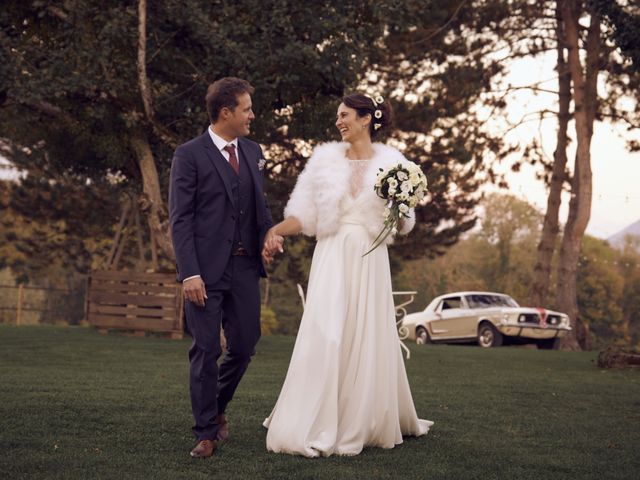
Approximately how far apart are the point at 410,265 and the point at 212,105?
62709mm

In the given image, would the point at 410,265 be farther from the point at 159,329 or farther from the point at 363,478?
the point at 363,478

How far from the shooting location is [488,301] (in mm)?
24266

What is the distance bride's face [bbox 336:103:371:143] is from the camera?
6121 mm

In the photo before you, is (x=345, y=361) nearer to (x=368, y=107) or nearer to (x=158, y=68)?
(x=368, y=107)

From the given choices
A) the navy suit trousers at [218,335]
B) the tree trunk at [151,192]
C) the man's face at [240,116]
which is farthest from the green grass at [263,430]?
the tree trunk at [151,192]

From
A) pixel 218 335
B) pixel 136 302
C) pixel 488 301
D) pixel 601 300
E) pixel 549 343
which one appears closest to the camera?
pixel 218 335

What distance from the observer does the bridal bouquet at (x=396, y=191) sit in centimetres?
589

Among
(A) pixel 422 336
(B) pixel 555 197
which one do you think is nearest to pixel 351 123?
(A) pixel 422 336

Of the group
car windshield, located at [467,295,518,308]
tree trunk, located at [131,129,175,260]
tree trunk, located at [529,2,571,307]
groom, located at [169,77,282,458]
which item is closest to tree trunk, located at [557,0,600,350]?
tree trunk, located at [529,2,571,307]

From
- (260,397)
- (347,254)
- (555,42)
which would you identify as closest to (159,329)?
(260,397)

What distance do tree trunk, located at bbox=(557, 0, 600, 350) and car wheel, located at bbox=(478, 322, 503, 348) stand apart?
310 centimetres

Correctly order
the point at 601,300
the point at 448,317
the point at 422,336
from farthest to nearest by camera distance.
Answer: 1. the point at 601,300
2. the point at 422,336
3. the point at 448,317

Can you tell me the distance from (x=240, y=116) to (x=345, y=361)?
177cm

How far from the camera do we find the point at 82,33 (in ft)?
53.2
